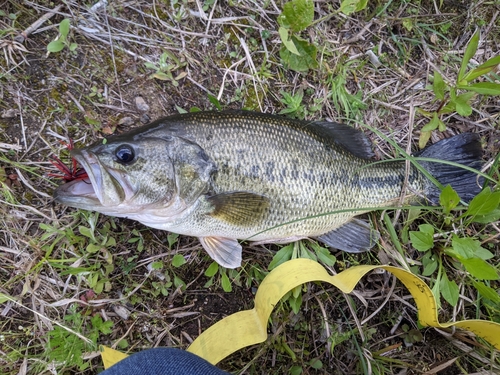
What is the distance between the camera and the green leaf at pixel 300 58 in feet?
10.1

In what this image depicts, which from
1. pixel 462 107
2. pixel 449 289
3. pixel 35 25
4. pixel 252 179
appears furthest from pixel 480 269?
pixel 35 25

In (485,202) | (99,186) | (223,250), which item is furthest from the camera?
(223,250)

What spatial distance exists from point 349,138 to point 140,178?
1.76 meters

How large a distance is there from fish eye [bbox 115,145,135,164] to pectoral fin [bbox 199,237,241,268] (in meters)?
0.86

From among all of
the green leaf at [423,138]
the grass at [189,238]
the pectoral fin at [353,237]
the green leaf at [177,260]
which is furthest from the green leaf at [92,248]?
the green leaf at [423,138]

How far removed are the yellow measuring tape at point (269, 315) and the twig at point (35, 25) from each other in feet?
8.41

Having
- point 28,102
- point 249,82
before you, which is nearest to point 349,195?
point 249,82

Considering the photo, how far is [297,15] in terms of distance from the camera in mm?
2973

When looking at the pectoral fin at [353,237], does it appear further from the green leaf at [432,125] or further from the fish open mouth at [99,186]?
the fish open mouth at [99,186]

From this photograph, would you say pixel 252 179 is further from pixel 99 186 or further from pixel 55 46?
pixel 55 46

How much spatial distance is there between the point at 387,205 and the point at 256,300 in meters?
1.36

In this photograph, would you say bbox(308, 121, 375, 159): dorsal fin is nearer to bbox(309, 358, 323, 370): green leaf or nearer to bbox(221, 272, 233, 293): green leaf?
bbox(221, 272, 233, 293): green leaf

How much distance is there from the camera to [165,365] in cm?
237

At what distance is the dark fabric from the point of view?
2318 millimetres
